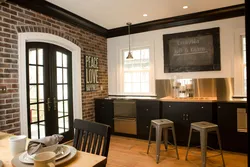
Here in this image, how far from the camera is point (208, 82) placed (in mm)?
3816

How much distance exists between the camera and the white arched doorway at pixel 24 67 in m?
2.81

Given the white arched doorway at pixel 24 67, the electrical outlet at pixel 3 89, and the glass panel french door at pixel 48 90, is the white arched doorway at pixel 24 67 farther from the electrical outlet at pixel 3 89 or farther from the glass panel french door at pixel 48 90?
A: the electrical outlet at pixel 3 89

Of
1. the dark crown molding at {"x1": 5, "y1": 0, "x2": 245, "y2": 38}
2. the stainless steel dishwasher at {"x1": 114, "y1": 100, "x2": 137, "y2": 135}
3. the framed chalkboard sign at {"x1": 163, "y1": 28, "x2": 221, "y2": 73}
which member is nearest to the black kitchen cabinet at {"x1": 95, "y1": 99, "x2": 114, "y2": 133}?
the stainless steel dishwasher at {"x1": 114, "y1": 100, "x2": 137, "y2": 135}

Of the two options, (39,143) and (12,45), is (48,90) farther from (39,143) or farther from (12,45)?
(39,143)

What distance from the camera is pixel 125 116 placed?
163 inches

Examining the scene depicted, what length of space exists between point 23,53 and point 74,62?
1.21 meters

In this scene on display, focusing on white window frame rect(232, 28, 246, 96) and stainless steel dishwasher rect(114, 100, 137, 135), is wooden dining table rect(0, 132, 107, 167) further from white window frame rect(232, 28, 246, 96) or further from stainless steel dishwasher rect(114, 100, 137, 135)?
white window frame rect(232, 28, 246, 96)

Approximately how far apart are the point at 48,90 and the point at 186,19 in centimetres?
327

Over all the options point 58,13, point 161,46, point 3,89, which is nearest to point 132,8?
point 161,46

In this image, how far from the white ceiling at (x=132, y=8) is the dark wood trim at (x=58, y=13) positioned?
10 cm

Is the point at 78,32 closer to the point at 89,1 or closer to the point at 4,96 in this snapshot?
the point at 89,1

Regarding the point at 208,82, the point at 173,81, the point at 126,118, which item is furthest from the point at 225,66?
the point at 126,118

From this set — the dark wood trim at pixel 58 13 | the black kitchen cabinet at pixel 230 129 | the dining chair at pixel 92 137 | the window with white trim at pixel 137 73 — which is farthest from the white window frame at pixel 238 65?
the dining chair at pixel 92 137

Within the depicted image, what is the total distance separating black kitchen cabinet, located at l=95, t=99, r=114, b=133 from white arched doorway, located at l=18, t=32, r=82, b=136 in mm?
559
